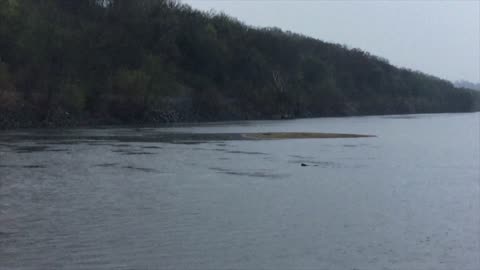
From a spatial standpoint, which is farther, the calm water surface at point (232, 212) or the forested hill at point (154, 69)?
the forested hill at point (154, 69)

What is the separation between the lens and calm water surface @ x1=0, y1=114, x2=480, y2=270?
1592 centimetres

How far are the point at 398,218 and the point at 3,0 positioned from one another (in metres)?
75.4

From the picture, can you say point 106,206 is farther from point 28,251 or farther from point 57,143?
point 57,143

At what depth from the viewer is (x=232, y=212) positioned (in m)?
21.4

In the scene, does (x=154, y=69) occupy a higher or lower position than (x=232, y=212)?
higher

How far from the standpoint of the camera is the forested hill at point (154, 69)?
8469 cm

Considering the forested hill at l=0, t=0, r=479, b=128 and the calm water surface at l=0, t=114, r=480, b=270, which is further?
the forested hill at l=0, t=0, r=479, b=128

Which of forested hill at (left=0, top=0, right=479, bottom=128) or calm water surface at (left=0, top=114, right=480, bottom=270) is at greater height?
forested hill at (left=0, top=0, right=479, bottom=128)

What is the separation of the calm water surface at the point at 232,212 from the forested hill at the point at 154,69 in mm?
44301

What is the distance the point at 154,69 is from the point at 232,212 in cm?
8503

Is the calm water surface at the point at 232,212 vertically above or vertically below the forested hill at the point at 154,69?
below

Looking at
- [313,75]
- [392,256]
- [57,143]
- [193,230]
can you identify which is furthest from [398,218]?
[313,75]

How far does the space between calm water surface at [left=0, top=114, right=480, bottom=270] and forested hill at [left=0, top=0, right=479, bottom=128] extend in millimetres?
44301

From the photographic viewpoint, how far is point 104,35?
10469 centimetres
